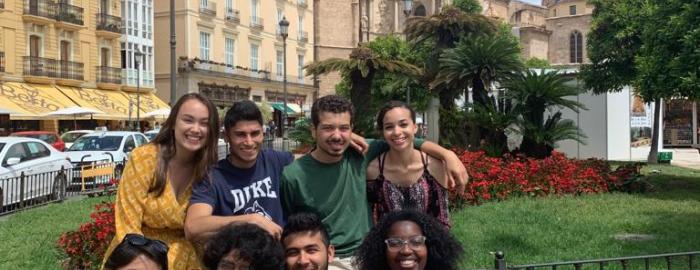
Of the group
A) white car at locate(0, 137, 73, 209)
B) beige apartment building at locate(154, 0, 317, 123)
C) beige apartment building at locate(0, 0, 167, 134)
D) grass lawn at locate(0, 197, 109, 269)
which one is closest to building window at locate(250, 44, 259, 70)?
beige apartment building at locate(154, 0, 317, 123)

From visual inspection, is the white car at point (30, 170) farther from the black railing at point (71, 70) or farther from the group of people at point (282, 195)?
the black railing at point (71, 70)

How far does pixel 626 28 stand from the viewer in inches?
767

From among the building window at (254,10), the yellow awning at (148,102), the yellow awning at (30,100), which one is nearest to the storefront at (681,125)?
the building window at (254,10)

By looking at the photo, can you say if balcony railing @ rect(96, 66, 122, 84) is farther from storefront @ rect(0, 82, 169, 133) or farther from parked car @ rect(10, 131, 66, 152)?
parked car @ rect(10, 131, 66, 152)

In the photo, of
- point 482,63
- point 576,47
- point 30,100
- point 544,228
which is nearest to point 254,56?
point 30,100

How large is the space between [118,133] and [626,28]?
14844 mm

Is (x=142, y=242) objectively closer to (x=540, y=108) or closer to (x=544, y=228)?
(x=544, y=228)

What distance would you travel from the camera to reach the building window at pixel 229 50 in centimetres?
4738

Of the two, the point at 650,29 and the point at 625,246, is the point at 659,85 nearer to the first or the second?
the point at 650,29

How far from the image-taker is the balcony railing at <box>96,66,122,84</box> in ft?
118

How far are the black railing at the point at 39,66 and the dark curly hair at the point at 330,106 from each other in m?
31.6

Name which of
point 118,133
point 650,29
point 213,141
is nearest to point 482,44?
point 650,29

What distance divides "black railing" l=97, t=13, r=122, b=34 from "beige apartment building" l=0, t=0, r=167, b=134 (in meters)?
0.05

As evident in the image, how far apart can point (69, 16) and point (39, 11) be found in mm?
1820
